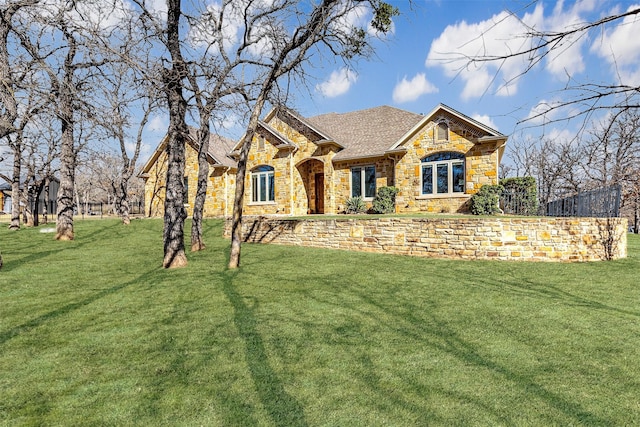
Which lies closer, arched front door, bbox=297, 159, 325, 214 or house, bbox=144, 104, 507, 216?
house, bbox=144, 104, 507, 216

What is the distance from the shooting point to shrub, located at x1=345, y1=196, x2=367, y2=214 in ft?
60.6

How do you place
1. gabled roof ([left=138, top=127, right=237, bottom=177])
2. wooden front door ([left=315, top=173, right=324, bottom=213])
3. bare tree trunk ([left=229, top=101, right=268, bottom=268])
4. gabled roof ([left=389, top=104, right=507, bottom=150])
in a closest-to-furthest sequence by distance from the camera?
bare tree trunk ([left=229, top=101, right=268, bottom=268]), gabled roof ([left=389, top=104, right=507, bottom=150]), wooden front door ([left=315, top=173, right=324, bottom=213]), gabled roof ([left=138, top=127, right=237, bottom=177])

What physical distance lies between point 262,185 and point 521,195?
46.8 ft

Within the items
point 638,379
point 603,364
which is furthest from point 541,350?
point 638,379

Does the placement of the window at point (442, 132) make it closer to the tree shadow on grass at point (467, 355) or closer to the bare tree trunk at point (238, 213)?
the bare tree trunk at point (238, 213)

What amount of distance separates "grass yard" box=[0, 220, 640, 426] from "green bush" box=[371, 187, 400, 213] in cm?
990

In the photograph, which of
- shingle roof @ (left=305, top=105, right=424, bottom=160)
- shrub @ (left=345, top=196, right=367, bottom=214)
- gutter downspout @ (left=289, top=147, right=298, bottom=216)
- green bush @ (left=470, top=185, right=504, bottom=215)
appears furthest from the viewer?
Result: gutter downspout @ (left=289, top=147, right=298, bottom=216)

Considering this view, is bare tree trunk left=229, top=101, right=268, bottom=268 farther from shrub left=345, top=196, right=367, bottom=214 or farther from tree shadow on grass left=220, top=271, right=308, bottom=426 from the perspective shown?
shrub left=345, top=196, right=367, bottom=214

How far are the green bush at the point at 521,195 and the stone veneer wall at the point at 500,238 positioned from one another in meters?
4.33

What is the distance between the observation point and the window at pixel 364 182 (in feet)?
62.1

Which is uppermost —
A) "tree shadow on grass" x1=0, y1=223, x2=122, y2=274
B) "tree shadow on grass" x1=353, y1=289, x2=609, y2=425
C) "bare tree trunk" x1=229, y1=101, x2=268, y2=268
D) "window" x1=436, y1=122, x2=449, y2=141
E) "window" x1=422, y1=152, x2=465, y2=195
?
"window" x1=436, y1=122, x2=449, y2=141

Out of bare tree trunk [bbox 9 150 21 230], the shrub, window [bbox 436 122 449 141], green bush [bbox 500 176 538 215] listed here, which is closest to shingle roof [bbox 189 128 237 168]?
the shrub

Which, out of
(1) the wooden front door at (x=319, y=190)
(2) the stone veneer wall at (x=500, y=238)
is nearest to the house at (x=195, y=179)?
(1) the wooden front door at (x=319, y=190)

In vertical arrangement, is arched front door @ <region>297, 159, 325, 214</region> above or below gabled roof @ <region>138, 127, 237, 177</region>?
below
